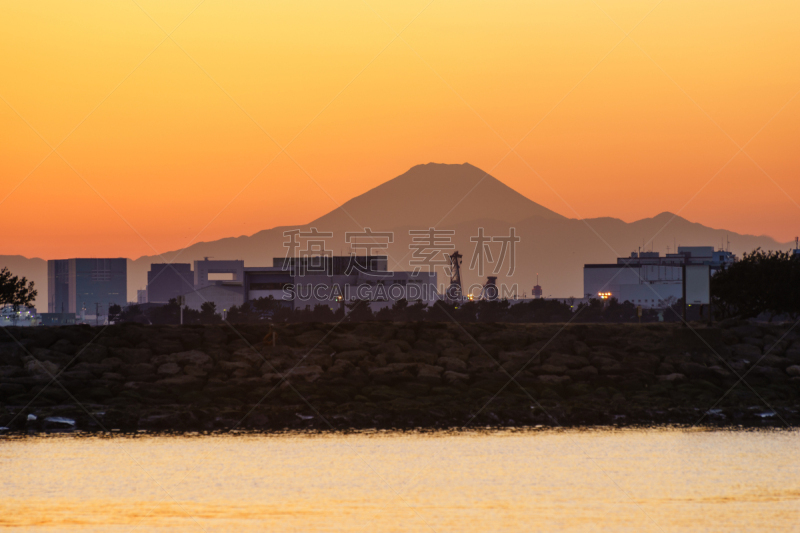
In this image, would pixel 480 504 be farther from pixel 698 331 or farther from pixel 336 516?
pixel 698 331

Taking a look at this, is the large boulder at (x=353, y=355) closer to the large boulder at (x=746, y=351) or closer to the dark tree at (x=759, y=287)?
the large boulder at (x=746, y=351)

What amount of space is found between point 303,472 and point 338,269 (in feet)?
496

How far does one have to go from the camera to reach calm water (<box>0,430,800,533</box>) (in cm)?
1952

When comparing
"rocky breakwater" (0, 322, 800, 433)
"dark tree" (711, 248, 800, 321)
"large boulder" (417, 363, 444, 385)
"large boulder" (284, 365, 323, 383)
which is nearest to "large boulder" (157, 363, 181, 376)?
"rocky breakwater" (0, 322, 800, 433)

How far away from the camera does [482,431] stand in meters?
32.2

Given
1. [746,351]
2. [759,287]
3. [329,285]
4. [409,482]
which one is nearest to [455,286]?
[329,285]

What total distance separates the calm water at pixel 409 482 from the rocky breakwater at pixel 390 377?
11.1 ft

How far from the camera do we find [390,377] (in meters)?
38.8

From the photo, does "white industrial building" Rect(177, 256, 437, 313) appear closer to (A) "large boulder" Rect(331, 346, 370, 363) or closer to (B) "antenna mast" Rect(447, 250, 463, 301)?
(B) "antenna mast" Rect(447, 250, 463, 301)

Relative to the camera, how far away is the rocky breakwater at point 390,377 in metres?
34.6

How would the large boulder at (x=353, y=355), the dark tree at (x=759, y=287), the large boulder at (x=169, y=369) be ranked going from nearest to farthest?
the large boulder at (x=169, y=369)
the large boulder at (x=353, y=355)
the dark tree at (x=759, y=287)

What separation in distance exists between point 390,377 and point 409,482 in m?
15.4

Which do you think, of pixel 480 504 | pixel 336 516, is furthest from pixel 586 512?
pixel 336 516

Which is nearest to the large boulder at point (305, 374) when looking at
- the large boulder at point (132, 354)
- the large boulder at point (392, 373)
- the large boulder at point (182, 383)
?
the large boulder at point (392, 373)
